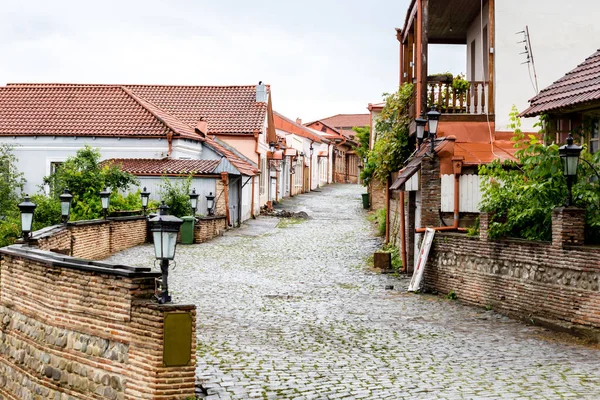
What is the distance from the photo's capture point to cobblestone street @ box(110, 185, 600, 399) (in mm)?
9242

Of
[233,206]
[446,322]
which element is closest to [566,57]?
[446,322]

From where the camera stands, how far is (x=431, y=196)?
59.5 feet

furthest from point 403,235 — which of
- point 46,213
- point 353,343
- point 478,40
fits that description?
point 46,213

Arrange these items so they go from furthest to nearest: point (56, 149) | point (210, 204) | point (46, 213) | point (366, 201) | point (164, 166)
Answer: point (366, 201)
point (56, 149)
point (164, 166)
point (210, 204)
point (46, 213)

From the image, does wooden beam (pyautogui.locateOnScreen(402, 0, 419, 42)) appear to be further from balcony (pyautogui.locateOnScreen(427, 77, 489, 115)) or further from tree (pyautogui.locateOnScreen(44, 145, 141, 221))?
tree (pyautogui.locateOnScreen(44, 145, 141, 221))

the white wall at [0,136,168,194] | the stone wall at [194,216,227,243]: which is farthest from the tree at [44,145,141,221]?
the white wall at [0,136,168,194]

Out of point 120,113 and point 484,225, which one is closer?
point 484,225

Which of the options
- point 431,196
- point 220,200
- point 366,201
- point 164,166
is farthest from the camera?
point 366,201

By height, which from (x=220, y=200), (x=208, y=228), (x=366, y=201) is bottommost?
(x=208, y=228)

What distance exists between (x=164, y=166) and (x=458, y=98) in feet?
49.2

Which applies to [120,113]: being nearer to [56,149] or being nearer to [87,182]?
[56,149]

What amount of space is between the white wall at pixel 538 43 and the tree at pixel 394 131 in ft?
9.79

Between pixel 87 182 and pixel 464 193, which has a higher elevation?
pixel 87 182

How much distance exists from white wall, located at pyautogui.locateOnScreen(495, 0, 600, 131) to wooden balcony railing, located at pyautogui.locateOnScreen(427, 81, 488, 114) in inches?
14.7
